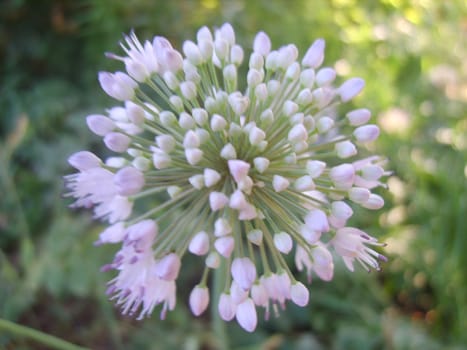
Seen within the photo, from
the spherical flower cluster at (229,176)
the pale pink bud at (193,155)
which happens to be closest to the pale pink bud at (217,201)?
the spherical flower cluster at (229,176)

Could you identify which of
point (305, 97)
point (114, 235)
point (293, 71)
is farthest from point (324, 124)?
point (114, 235)

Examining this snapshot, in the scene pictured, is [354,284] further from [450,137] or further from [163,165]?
[163,165]

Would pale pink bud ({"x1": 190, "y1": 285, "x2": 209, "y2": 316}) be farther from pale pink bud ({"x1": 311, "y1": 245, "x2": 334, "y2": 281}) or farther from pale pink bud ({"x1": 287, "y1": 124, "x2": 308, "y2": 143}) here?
pale pink bud ({"x1": 287, "y1": 124, "x2": 308, "y2": 143})

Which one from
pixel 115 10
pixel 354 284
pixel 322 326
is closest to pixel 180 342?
pixel 322 326

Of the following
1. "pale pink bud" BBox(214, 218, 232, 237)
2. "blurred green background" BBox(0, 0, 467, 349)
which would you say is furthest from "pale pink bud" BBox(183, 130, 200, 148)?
"blurred green background" BBox(0, 0, 467, 349)

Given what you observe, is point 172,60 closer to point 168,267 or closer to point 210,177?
point 210,177

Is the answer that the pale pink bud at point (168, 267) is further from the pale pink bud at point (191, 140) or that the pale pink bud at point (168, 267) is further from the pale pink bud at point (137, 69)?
the pale pink bud at point (137, 69)

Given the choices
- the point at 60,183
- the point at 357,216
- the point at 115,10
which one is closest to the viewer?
the point at 357,216
